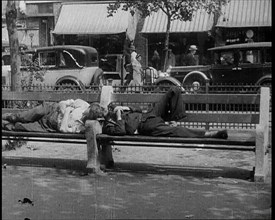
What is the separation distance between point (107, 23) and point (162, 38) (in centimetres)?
279

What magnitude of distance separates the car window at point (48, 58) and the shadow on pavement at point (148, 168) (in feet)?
33.4

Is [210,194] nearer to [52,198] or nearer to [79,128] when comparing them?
[52,198]

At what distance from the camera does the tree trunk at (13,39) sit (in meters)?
9.09

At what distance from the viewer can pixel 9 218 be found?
4.67 metres

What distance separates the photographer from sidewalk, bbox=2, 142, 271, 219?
4.84 metres

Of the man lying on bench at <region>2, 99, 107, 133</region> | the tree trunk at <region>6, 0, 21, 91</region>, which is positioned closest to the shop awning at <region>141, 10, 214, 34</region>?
the tree trunk at <region>6, 0, 21, 91</region>

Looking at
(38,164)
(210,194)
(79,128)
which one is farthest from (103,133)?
(210,194)

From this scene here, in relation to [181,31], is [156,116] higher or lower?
lower

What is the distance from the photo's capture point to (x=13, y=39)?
30.5ft

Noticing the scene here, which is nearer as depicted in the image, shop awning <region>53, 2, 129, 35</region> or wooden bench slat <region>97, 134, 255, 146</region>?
wooden bench slat <region>97, 134, 255, 146</region>

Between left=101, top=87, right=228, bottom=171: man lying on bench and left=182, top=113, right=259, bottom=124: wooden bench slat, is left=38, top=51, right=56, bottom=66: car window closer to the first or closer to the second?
left=101, top=87, right=228, bottom=171: man lying on bench

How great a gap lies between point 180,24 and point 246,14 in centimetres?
305

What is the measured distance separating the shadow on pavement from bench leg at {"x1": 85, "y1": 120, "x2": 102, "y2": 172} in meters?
0.23

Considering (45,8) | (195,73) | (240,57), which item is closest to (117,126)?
(240,57)
